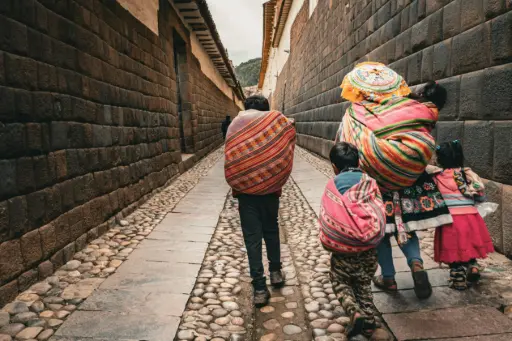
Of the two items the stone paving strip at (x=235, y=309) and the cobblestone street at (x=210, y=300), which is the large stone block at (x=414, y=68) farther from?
the stone paving strip at (x=235, y=309)

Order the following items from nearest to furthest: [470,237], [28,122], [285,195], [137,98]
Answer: [470,237]
[28,122]
[137,98]
[285,195]

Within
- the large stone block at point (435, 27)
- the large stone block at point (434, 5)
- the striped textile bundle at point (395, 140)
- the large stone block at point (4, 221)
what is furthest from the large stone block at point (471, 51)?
the large stone block at point (4, 221)

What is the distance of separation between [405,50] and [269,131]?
11.8 ft

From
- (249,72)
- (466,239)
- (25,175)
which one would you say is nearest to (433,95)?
(466,239)

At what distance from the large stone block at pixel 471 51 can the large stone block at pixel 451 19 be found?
0.35ft

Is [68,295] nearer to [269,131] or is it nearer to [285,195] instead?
[269,131]

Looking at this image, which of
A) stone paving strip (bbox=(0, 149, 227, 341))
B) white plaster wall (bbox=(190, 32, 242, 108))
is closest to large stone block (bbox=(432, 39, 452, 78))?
stone paving strip (bbox=(0, 149, 227, 341))

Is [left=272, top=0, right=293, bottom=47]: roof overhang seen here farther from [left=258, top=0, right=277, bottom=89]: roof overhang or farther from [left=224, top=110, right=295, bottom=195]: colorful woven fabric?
[left=224, top=110, right=295, bottom=195]: colorful woven fabric

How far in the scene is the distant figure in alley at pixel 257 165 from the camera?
273 centimetres

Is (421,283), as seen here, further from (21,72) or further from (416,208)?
(21,72)

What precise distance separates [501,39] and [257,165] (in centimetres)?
233

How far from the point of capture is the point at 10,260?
2.75m

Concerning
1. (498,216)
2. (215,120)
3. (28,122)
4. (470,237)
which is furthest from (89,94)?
(215,120)

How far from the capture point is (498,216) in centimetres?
337
